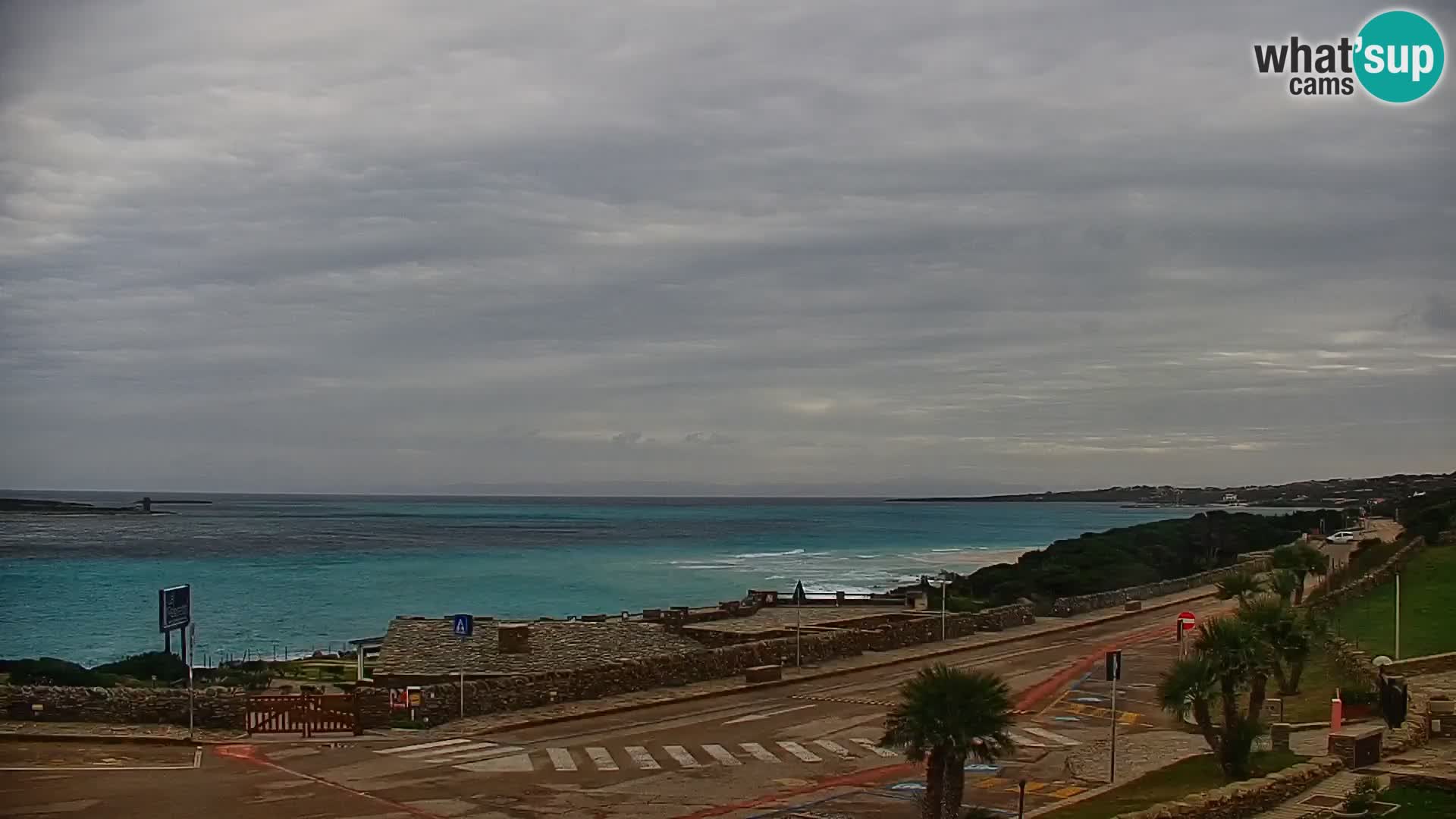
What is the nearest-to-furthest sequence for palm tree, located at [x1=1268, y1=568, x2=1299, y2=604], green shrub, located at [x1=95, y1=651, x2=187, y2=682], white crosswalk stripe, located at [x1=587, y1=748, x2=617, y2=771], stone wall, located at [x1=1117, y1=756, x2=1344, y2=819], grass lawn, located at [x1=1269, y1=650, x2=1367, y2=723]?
stone wall, located at [x1=1117, y1=756, x2=1344, y2=819]
white crosswalk stripe, located at [x1=587, y1=748, x2=617, y2=771]
grass lawn, located at [x1=1269, y1=650, x2=1367, y2=723]
palm tree, located at [x1=1268, y1=568, x2=1299, y2=604]
green shrub, located at [x1=95, y1=651, x2=187, y2=682]

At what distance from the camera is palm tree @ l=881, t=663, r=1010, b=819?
52.2ft

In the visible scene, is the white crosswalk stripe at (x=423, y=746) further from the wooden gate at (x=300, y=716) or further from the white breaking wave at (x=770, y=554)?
the white breaking wave at (x=770, y=554)

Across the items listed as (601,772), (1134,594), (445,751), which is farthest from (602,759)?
(1134,594)

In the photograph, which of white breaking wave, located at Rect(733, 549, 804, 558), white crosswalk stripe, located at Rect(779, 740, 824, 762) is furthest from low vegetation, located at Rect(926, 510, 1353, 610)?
white breaking wave, located at Rect(733, 549, 804, 558)

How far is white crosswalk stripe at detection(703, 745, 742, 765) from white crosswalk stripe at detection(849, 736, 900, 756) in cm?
255

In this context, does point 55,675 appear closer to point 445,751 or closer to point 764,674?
point 445,751

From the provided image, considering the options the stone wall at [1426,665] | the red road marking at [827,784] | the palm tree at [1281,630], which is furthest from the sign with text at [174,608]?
the stone wall at [1426,665]

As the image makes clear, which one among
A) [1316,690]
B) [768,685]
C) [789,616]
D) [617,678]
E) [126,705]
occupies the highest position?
[126,705]

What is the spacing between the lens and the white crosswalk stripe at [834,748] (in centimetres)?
2338

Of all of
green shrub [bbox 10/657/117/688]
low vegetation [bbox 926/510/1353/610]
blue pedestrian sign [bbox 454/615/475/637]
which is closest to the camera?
blue pedestrian sign [bbox 454/615/475/637]

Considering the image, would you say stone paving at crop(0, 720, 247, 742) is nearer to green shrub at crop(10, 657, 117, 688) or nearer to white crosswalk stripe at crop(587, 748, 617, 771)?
white crosswalk stripe at crop(587, 748, 617, 771)

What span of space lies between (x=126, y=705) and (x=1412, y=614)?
33376 mm

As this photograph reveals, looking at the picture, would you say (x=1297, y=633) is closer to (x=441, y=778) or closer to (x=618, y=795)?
(x=618, y=795)

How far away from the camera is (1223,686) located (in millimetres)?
19016
